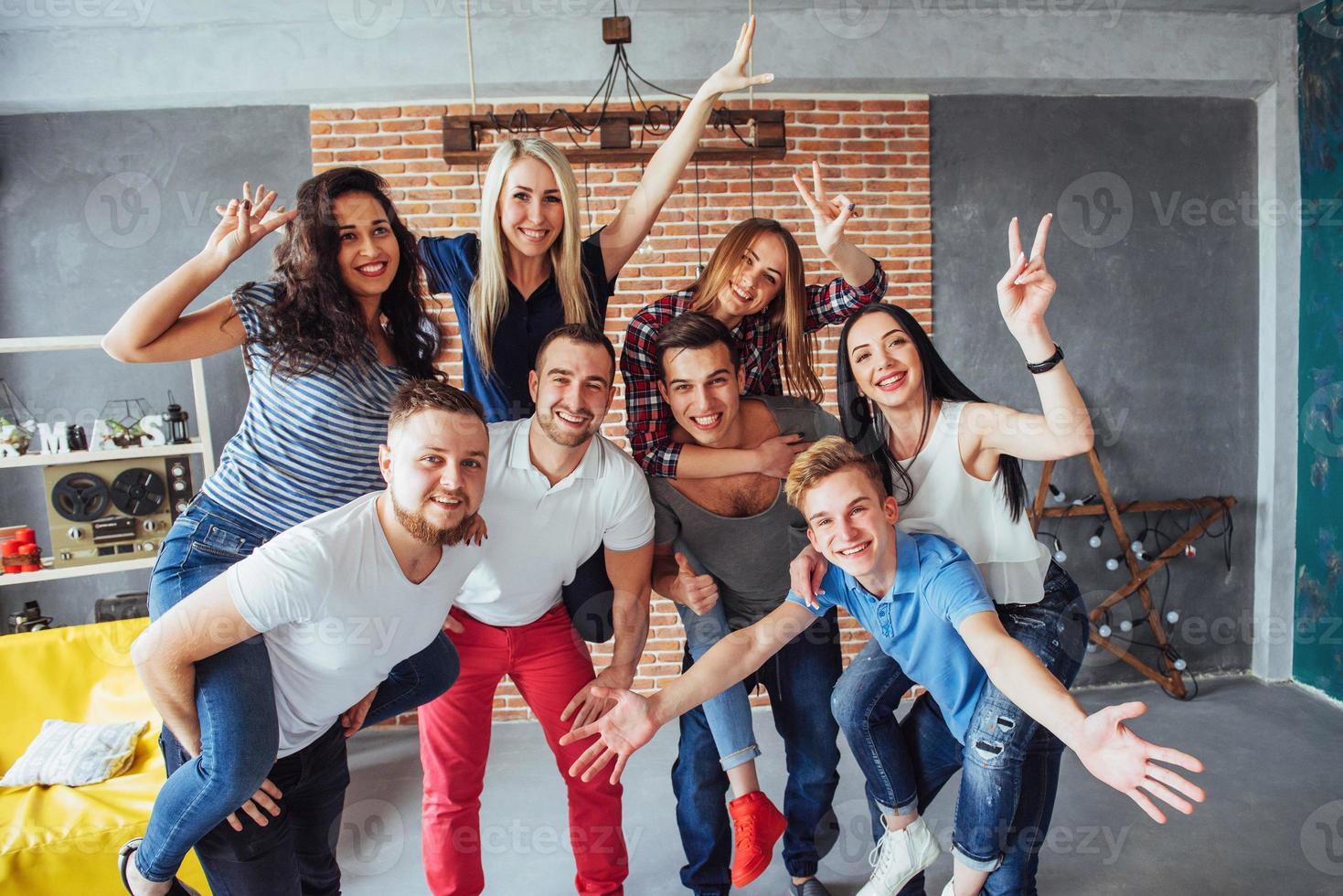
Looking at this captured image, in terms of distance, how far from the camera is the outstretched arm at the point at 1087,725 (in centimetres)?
143

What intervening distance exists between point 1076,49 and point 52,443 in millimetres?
5271

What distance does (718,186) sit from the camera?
4.46 metres

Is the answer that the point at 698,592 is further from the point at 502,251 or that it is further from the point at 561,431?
the point at 502,251

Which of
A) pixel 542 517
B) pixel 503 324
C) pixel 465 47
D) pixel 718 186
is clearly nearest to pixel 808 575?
pixel 542 517

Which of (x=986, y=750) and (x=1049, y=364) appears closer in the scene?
(x=1049, y=364)

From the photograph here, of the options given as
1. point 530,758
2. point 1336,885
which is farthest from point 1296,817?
point 530,758

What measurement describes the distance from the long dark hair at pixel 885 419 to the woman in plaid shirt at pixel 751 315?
19 cm

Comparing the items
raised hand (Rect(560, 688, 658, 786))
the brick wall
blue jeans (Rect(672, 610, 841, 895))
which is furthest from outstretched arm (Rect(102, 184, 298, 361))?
the brick wall

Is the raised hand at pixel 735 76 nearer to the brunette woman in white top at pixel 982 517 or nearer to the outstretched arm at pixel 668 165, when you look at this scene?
the outstretched arm at pixel 668 165

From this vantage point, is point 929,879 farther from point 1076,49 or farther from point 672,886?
point 1076,49

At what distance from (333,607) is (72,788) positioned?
6.25ft

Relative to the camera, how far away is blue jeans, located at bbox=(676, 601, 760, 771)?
2395 mm

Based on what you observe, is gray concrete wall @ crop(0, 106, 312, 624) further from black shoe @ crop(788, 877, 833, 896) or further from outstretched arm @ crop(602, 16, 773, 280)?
black shoe @ crop(788, 877, 833, 896)

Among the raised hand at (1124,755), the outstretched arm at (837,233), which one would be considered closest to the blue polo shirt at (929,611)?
the raised hand at (1124,755)
